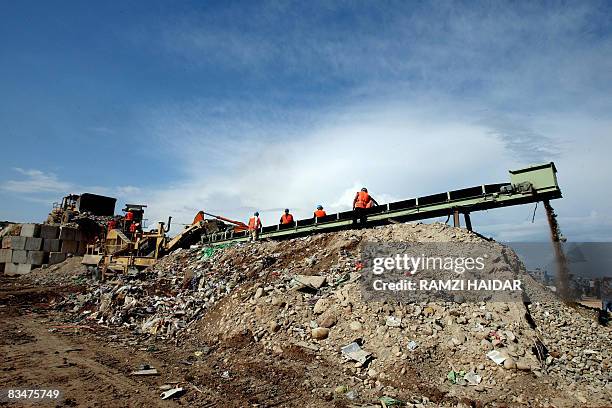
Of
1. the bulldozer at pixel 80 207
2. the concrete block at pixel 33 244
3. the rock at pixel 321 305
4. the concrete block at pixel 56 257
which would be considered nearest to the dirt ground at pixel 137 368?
the rock at pixel 321 305

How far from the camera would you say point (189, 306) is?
9.77m

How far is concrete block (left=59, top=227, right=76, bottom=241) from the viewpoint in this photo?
982 inches

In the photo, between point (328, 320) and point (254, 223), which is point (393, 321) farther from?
point (254, 223)

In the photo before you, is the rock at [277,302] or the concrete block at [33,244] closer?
the rock at [277,302]

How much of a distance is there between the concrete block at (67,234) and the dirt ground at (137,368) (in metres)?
19.2

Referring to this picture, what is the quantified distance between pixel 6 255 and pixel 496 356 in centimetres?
3010

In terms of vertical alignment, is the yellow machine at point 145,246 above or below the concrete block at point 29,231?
below

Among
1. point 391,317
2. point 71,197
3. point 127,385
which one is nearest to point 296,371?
point 391,317

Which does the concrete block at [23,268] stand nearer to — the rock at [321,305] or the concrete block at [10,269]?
the concrete block at [10,269]

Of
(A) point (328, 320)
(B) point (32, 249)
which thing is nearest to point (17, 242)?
(B) point (32, 249)

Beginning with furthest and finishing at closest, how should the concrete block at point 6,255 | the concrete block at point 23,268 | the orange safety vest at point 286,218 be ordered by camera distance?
the concrete block at point 6,255 → the concrete block at point 23,268 → the orange safety vest at point 286,218

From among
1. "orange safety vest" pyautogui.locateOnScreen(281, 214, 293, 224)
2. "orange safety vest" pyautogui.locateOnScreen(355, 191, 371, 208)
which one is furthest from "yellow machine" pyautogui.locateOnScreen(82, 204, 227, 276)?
"orange safety vest" pyautogui.locateOnScreen(355, 191, 371, 208)

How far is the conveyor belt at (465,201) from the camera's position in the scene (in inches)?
333

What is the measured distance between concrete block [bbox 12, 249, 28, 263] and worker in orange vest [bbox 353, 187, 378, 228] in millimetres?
24578
